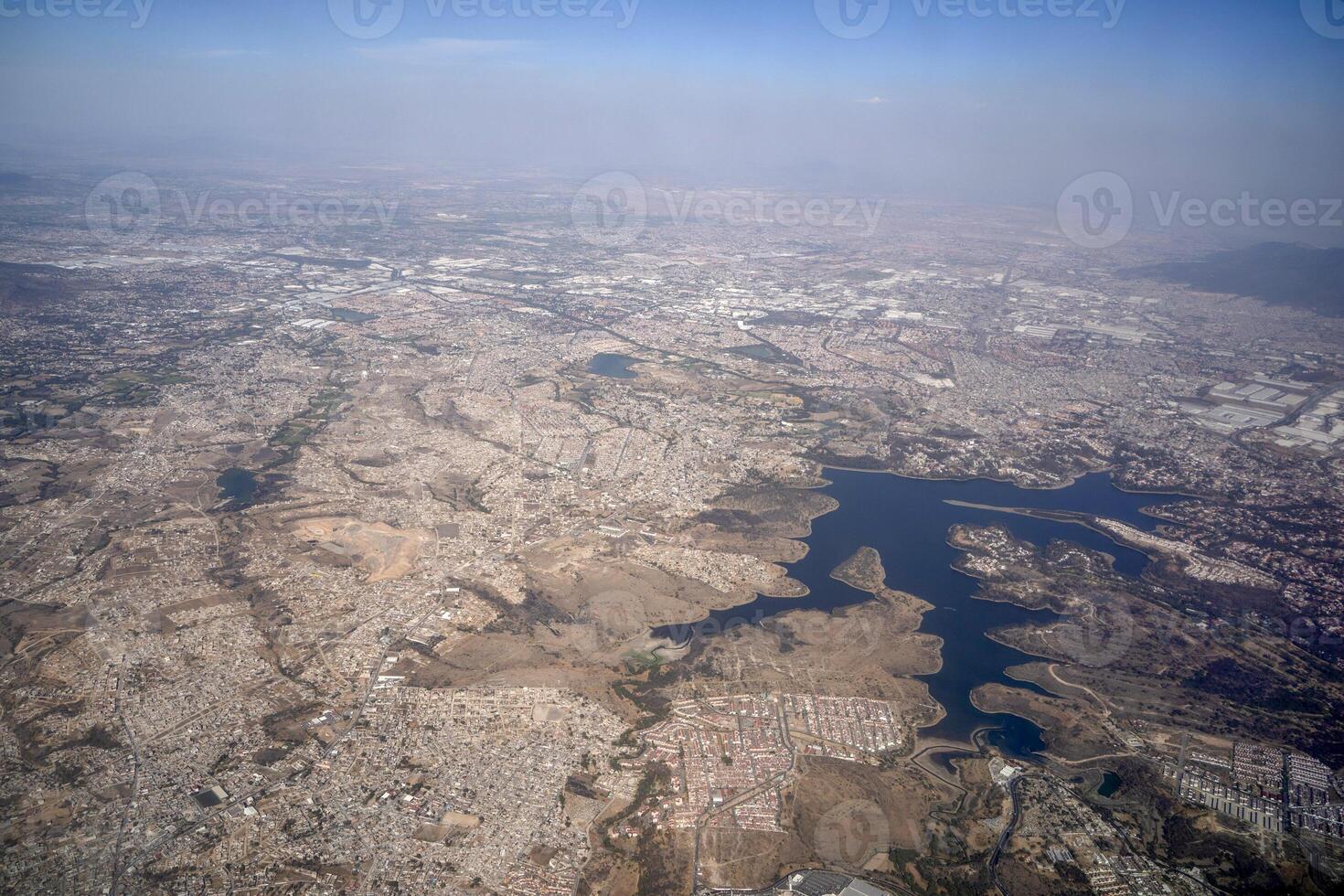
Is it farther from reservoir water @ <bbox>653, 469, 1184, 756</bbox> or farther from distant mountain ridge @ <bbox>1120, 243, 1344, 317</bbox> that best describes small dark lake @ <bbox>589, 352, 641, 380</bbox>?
distant mountain ridge @ <bbox>1120, 243, 1344, 317</bbox>

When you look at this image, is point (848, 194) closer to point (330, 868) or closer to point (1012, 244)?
point (1012, 244)

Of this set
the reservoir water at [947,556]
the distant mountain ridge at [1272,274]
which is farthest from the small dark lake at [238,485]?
the distant mountain ridge at [1272,274]

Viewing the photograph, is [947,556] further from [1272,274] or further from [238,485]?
[1272,274]

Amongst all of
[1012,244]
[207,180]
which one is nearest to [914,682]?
[1012,244]

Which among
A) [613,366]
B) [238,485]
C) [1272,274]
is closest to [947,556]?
[613,366]

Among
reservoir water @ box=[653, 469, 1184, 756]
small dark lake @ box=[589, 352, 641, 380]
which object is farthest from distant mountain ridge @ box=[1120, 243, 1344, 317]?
small dark lake @ box=[589, 352, 641, 380]

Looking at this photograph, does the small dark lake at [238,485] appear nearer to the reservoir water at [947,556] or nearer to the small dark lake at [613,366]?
the reservoir water at [947,556]
